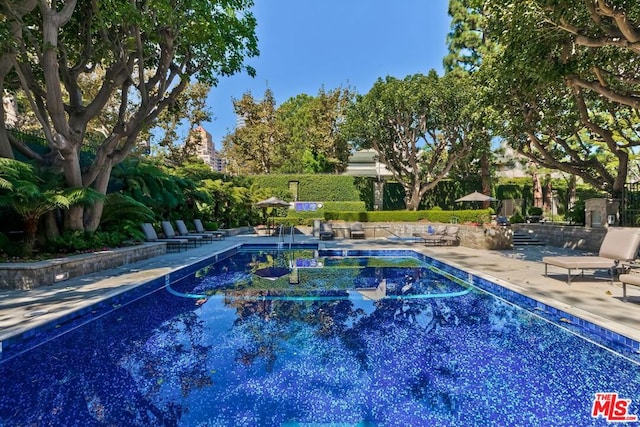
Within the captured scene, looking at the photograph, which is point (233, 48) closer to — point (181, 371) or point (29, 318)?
point (29, 318)

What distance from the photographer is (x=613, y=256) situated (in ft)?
24.4

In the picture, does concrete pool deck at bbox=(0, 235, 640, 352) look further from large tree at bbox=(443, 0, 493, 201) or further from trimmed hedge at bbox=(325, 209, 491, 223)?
large tree at bbox=(443, 0, 493, 201)

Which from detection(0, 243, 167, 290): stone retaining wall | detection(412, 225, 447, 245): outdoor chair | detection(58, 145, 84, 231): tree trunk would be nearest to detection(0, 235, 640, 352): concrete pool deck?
detection(0, 243, 167, 290): stone retaining wall

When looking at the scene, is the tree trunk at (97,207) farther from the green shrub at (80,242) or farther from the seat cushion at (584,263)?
the seat cushion at (584,263)

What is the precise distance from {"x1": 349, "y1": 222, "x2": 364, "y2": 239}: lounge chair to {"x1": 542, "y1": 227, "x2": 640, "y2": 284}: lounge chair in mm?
11498

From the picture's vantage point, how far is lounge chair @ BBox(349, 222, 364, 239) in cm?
1894

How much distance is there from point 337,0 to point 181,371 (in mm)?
20222

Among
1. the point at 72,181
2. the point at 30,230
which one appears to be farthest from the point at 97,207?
the point at 30,230

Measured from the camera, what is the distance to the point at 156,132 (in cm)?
2745

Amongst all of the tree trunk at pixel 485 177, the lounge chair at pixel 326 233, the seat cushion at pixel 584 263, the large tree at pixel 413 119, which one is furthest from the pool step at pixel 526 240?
the tree trunk at pixel 485 177

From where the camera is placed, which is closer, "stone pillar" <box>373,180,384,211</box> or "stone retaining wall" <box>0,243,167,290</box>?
"stone retaining wall" <box>0,243,167,290</box>

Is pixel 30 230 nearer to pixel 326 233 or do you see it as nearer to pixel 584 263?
pixel 326 233

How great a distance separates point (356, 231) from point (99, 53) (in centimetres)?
1283

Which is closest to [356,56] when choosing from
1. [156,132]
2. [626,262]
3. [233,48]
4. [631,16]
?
[156,132]
